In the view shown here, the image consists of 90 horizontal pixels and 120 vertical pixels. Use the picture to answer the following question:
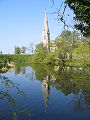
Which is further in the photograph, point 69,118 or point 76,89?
point 76,89

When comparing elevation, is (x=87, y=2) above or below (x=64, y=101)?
above

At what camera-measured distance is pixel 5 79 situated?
3965 millimetres

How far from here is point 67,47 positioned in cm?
8112

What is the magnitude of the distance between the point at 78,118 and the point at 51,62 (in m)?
71.4

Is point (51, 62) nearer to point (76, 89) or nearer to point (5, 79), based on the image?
point (76, 89)

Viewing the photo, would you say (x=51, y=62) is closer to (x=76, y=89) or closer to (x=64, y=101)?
(x=76, y=89)

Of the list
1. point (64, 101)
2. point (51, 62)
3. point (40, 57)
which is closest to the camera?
point (64, 101)

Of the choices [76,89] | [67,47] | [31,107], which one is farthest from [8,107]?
[67,47]

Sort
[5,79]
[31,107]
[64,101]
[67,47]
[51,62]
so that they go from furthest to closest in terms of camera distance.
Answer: [51,62] < [67,47] < [64,101] < [31,107] < [5,79]

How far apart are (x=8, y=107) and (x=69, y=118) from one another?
6350 mm

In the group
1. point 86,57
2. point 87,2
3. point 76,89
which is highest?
point 87,2

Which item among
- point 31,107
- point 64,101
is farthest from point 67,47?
point 31,107

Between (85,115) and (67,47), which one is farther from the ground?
(67,47)

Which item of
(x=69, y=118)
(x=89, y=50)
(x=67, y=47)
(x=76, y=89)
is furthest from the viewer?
(x=67, y=47)
